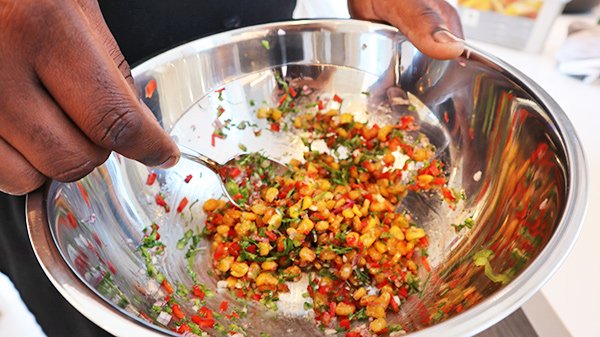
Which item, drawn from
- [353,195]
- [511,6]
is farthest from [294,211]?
[511,6]

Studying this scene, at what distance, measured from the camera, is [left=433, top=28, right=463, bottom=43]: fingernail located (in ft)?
3.16

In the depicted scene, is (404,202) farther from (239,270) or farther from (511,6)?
(511,6)

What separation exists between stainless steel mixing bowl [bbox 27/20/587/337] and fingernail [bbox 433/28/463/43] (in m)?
0.05

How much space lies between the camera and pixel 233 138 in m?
1.11

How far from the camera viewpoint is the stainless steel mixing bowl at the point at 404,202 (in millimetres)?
668

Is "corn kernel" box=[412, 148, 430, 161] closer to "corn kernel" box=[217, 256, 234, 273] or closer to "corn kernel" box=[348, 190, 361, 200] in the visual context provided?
"corn kernel" box=[348, 190, 361, 200]

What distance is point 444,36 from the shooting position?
97 cm

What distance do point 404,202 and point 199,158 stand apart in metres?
0.43

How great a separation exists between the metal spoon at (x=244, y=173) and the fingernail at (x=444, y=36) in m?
0.41

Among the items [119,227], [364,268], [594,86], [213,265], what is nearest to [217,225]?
[213,265]

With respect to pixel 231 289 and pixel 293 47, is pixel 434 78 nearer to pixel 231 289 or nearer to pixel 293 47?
pixel 293 47

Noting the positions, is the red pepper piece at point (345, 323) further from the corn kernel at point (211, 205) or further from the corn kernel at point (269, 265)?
the corn kernel at point (211, 205)

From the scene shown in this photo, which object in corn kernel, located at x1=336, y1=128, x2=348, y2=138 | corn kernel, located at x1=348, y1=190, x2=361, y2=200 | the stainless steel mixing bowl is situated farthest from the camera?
corn kernel, located at x1=336, y1=128, x2=348, y2=138

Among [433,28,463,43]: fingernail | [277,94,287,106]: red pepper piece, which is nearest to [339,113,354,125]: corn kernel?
[277,94,287,106]: red pepper piece
